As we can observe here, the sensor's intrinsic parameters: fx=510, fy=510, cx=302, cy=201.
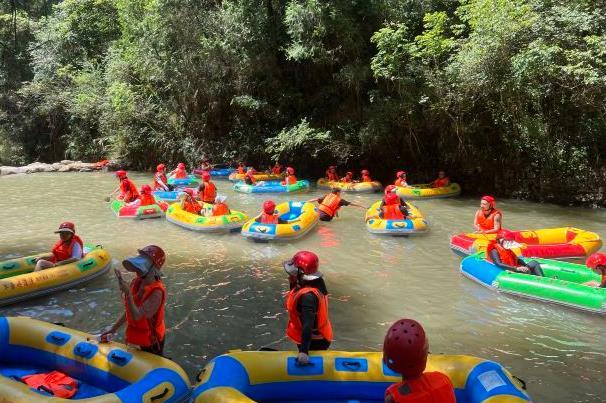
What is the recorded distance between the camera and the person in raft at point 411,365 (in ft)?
7.57

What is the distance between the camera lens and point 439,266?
26.9 ft

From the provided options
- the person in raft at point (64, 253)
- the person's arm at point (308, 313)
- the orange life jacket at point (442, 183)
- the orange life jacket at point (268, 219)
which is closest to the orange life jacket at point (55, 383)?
the person's arm at point (308, 313)

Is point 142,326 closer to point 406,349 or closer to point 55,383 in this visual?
point 55,383

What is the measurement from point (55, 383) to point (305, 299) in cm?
223

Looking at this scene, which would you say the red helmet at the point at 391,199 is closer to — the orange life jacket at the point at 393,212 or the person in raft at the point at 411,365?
the orange life jacket at the point at 393,212

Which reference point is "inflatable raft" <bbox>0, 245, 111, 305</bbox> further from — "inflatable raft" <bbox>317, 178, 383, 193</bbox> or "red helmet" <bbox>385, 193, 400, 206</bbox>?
"inflatable raft" <bbox>317, 178, 383, 193</bbox>

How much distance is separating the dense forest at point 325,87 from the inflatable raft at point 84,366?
6.82 metres

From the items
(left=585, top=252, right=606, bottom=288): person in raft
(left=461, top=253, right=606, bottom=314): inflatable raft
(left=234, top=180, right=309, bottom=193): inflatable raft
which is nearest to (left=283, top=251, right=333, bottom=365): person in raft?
(left=461, top=253, right=606, bottom=314): inflatable raft

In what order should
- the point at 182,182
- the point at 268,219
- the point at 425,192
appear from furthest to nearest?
the point at 182,182 → the point at 425,192 → the point at 268,219

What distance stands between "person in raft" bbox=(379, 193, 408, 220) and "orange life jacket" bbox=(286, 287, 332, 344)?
654 cm

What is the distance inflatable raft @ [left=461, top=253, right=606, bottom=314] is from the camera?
611 centimetres

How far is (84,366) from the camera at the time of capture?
4.22 m

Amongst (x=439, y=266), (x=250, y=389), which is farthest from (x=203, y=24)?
(x=250, y=389)

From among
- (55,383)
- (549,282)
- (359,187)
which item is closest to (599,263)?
(549,282)
